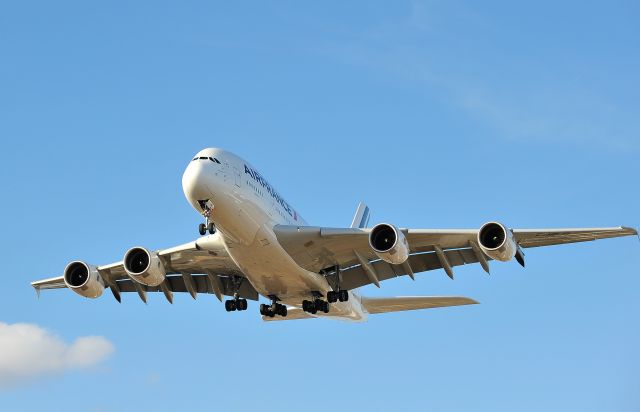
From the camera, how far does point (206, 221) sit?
98.3 feet

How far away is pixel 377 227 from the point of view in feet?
101

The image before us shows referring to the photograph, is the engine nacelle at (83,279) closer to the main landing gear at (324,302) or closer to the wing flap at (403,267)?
the main landing gear at (324,302)

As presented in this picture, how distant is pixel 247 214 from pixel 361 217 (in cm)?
1356

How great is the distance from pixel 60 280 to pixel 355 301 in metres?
10.4

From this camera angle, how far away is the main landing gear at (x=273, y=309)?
1398 inches

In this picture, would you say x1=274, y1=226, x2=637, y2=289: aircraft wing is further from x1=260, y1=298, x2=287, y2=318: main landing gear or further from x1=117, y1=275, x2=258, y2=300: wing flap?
x1=117, y1=275, x2=258, y2=300: wing flap

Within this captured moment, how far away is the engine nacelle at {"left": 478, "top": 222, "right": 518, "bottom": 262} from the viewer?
2992cm

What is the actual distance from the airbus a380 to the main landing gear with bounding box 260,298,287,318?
0.15ft

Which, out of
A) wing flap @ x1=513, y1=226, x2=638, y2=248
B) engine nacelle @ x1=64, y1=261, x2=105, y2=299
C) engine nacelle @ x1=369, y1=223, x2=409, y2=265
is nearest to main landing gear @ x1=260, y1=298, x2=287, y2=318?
engine nacelle @ x1=64, y1=261, x2=105, y2=299

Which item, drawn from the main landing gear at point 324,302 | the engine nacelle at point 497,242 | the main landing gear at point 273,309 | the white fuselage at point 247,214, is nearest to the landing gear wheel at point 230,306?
the main landing gear at point 273,309

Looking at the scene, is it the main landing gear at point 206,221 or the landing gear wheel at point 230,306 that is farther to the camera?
the landing gear wheel at point 230,306

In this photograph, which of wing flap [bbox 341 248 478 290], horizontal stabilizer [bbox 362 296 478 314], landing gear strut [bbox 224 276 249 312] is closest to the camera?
wing flap [bbox 341 248 478 290]

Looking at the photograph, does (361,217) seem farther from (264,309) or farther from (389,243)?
(389,243)

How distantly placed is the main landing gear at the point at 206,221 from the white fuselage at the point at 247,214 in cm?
4
